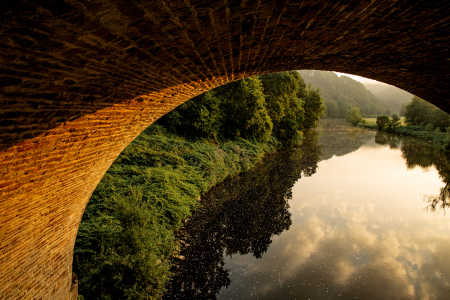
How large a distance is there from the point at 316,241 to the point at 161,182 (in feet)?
20.1

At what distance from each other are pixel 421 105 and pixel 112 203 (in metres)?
60.4

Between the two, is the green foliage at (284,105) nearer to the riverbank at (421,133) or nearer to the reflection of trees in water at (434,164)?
the reflection of trees in water at (434,164)

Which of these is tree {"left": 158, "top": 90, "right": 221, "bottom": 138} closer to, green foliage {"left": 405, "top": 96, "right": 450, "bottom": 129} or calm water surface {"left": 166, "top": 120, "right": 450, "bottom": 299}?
calm water surface {"left": 166, "top": 120, "right": 450, "bottom": 299}

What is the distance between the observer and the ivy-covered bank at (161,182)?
4.98 m

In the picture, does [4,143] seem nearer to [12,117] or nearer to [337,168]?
[12,117]

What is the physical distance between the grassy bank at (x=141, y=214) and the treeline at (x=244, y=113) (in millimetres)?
1683

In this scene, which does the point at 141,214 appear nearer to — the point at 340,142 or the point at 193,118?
the point at 193,118

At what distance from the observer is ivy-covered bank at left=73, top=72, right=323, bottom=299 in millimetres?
4980

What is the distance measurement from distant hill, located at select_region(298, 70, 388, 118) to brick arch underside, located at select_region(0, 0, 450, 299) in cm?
9716

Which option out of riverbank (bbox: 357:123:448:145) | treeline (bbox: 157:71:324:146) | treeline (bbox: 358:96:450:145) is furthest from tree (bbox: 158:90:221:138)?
treeline (bbox: 358:96:450:145)

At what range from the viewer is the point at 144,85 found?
221 cm

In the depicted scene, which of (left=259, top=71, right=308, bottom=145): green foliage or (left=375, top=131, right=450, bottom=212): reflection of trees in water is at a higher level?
(left=259, top=71, right=308, bottom=145): green foliage

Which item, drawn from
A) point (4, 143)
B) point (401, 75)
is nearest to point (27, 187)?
Answer: point (4, 143)

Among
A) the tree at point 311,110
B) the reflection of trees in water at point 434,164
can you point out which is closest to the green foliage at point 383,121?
the reflection of trees in water at point 434,164
